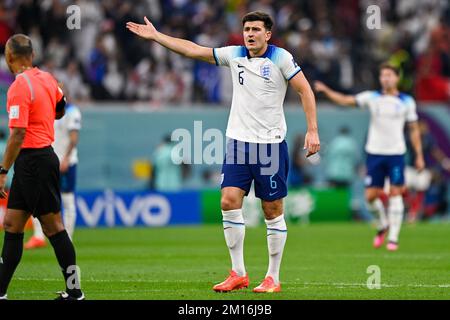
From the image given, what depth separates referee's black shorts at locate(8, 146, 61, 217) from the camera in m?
9.56

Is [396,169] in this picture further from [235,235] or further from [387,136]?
[235,235]

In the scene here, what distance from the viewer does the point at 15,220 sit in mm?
9664

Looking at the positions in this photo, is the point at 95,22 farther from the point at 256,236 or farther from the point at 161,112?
the point at 256,236

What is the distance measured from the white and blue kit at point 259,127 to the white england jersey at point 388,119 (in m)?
6.91

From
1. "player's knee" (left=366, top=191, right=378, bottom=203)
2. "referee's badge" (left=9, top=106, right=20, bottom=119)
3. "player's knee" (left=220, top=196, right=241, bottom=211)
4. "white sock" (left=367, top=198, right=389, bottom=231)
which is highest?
"referee's badge" (left=9, top=106, right=20, bottom=119)

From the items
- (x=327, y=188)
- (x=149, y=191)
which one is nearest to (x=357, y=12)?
(x=327, y=188)

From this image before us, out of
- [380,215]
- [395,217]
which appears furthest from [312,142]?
[380,215]

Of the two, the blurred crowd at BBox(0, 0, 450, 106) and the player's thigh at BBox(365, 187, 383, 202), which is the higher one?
the blurred crowd at BBox(0, 0, 450, 106)

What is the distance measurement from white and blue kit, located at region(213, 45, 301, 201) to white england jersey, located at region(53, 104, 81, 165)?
626 centimetres

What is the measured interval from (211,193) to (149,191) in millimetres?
1541

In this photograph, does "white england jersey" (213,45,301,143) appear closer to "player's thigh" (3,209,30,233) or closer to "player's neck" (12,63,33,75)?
"player's neck" (12,63,33,75)

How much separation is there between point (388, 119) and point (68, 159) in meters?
5.42

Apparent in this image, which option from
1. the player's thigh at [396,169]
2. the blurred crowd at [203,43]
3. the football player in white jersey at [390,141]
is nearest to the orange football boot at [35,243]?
the football player in white jersey at [390,141]

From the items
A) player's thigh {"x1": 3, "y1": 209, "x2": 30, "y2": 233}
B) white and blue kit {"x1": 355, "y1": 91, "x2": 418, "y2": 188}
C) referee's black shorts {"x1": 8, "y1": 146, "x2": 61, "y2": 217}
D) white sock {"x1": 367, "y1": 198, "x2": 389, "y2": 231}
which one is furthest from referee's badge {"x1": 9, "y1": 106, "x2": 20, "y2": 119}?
white sock {"x1": 367, "y1": 198, "x2": 389, "y2": 231}
